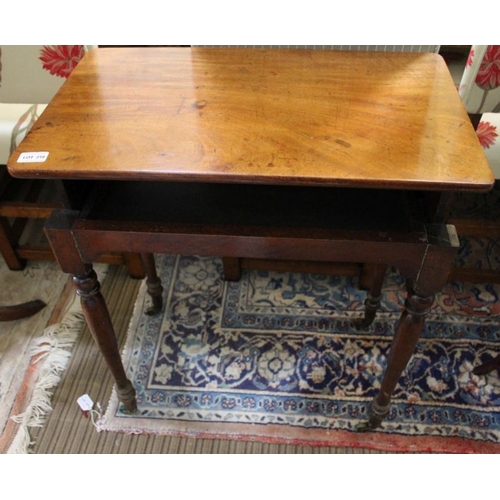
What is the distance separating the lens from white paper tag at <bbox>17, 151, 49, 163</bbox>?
0.70 meters

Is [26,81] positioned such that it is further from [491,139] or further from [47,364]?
[491,139]

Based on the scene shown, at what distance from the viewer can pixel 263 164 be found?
0.68 meters

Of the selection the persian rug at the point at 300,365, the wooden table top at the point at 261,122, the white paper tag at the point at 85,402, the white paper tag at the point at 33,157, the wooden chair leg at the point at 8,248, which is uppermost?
the wooden table top at the point at 261,122

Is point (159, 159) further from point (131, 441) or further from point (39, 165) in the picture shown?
point (131, 441)

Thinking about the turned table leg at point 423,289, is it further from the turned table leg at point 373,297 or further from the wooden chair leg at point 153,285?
the wooden chair leg at point 153,285

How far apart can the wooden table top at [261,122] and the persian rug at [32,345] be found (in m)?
0.69

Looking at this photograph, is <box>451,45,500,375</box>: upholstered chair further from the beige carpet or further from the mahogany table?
the beige carpet

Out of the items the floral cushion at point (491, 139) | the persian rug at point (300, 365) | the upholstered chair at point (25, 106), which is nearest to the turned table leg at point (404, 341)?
the persian rug at point (300, 365)

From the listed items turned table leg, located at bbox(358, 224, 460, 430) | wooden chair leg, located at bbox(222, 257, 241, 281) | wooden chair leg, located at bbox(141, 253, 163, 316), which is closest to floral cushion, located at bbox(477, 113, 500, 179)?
turned table leg, located at bbox(358, 224, 460, 430)

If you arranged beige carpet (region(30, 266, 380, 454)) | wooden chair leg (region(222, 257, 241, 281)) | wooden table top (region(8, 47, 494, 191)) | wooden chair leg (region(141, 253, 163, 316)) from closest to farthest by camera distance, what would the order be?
wooden table top (region(8, 47, 494, 191)), beige carpet (region(30, 266, 380, 454)), wooden chair leg (region(141, 253, 163, 316)), wooden chair leg (region(222, 257, 241, 281))

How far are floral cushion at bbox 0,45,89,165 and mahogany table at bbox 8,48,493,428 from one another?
1.31ft

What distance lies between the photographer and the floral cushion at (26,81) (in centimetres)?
124

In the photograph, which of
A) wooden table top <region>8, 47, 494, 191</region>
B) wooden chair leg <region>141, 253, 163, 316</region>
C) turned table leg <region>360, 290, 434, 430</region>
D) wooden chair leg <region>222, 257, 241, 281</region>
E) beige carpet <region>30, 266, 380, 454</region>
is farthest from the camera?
wooden chair leg <region>222, 257, 241, 281</region>

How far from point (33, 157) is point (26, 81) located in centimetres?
74
